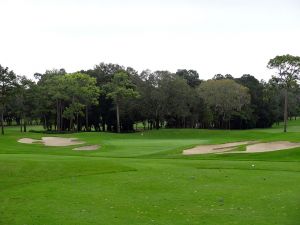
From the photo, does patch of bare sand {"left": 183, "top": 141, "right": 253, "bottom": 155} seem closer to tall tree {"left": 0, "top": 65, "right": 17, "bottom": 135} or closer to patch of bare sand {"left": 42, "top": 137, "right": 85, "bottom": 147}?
patch of bare sand {"left": 42, "top": 137, "right": 85, "bottom": 147}

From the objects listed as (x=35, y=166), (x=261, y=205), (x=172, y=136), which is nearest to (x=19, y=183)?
(x=35, y=166)

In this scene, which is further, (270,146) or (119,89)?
(119,89)

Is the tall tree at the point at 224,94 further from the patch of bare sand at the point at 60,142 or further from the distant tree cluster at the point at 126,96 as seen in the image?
the patch of bare sand at the point at 60,142

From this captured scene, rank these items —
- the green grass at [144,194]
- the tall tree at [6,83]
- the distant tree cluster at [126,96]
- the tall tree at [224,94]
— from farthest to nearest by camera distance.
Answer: the tall tree at [224,94] < the distant tree cluster at [126,96] < the tall tree at [6,83] < the green grass at [144,194]

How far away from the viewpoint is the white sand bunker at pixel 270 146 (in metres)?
36.2

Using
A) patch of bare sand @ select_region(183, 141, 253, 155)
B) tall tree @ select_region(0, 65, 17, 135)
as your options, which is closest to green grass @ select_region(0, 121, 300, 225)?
patch of bare sand @ select_region(183, 141, 253, 155)

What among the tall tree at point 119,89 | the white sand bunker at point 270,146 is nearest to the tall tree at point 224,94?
the tall tree at point 119,89

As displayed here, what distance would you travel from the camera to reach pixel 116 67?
10631 cm

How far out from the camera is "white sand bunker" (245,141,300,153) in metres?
36.2

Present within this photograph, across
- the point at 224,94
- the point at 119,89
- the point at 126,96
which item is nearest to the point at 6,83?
the point at 119,89

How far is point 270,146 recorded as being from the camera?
3797cm

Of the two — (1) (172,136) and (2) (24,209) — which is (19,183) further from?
(1) (172,136)

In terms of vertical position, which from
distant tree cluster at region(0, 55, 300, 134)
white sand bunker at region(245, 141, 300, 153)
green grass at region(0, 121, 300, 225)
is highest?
distant tree cluster at region(0, 55, 300, 134)

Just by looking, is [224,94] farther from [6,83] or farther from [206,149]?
[206,149]
